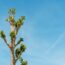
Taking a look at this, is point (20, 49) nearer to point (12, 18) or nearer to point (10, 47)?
point (10, 47)

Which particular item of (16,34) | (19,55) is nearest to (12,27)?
(16,34)

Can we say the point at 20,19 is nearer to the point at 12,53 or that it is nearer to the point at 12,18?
the point at 12,18

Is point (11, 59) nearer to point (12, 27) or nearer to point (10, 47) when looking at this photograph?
point (10, 47)

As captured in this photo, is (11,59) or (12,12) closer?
(11,59)

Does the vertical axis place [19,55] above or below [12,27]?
below

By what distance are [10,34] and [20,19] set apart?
3218mm

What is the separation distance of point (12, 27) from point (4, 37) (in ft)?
6.46

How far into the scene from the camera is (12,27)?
45344mm

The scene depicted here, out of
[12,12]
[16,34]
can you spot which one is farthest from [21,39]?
[12,12]

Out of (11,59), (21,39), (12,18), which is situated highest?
(12,18)

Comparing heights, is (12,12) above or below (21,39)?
above

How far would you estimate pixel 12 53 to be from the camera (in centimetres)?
4375

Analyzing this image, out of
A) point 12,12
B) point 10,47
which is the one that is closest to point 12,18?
point 12,12

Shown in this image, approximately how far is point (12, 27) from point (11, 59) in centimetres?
483
